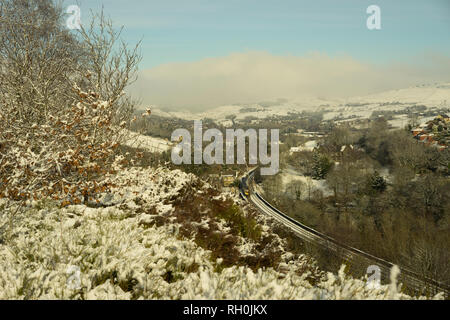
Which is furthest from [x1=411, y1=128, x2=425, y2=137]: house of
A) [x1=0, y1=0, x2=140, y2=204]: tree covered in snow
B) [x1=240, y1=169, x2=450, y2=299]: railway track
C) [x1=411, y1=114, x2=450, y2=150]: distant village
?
[x1=0, y1=0, x2=140, y2=204]: tree covered in snow

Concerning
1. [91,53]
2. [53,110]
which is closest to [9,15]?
[91,53]

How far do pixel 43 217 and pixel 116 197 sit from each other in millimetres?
1985

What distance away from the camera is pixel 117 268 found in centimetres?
298

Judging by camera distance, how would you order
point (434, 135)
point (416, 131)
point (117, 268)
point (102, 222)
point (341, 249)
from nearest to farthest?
point (117, 268) < point (102, 222) < point (341, 249) < point (434, 135) < point (416, 131)

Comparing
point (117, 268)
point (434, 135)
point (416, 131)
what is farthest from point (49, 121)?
point (416, 131)

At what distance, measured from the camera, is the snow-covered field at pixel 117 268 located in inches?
98.7

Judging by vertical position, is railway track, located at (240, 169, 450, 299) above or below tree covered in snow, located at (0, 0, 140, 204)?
below

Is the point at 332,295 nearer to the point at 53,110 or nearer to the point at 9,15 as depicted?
the point at 53,110

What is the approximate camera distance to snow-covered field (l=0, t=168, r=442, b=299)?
2508 millimetres

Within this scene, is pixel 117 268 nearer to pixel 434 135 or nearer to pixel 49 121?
pixel 49 121

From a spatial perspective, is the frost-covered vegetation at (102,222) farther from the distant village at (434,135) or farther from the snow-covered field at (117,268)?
the distant village at (434,135)

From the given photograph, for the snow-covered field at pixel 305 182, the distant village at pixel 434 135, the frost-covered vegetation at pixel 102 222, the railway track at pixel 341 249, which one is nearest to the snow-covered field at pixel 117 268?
the frost-covered vegetation at pixel 102 222

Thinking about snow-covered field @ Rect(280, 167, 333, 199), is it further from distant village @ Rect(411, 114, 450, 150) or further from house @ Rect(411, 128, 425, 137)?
house @ Rect(411, 128, 425, 137)

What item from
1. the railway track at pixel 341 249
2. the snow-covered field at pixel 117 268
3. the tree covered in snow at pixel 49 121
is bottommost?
the railway track at pixel 341 249
